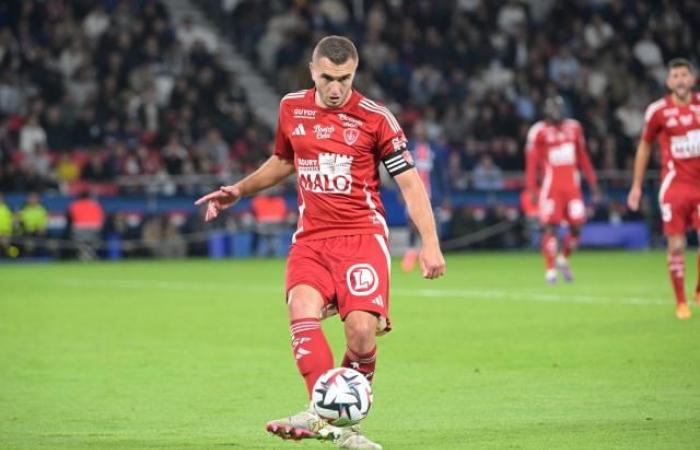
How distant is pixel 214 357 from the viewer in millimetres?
12953

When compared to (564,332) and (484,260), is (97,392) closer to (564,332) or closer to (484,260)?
(564,332)

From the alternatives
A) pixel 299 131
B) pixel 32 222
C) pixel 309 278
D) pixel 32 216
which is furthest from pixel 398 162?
pixel 32 222

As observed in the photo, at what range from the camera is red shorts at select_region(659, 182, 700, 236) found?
1503cm

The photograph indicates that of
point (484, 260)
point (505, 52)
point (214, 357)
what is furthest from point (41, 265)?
point (214, 357)

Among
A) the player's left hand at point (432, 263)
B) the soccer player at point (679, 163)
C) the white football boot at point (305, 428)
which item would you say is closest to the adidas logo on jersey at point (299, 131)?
the player's left hand at point (432, 263)

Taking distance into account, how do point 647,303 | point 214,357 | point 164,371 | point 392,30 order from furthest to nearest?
point 392,30 < point 647,303 < point 214,357 < point 164,371

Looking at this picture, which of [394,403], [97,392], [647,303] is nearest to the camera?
[394,403]

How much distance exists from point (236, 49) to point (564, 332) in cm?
2571

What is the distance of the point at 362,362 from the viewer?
7.95 meters

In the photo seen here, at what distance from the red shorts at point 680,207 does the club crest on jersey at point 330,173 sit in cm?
773

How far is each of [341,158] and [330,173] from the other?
0.11 meters

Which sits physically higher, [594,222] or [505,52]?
[505,52]

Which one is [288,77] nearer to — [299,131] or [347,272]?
[299,131]

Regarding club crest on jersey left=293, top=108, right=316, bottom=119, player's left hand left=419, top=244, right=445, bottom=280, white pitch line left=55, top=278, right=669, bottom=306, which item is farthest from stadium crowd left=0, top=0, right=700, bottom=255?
player's left hand left=419, top=244, right=445, bottom=280
